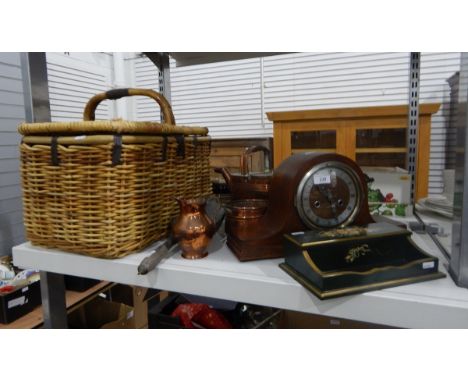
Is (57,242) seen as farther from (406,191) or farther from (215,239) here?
(406,191)

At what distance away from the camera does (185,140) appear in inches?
31.6

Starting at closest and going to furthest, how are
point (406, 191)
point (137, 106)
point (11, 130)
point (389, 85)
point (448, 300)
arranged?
point (448, 300) < point (406, 191) < point (11, 130) < point (389, 85) < point (137, 106)

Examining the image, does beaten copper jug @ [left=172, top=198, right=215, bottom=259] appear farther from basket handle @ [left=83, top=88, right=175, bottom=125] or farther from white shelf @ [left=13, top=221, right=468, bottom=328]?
basket handle @ [left=83, top=88, right=175, bottom=125]

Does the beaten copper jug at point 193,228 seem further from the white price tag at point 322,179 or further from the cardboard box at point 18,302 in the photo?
the cardboard box at point 18,302

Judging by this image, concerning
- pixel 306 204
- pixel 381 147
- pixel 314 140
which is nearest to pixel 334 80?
pixel 314 140

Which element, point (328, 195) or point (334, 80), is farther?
point (334, 80)

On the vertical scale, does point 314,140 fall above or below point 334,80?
below

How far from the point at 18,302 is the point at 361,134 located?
232 cm

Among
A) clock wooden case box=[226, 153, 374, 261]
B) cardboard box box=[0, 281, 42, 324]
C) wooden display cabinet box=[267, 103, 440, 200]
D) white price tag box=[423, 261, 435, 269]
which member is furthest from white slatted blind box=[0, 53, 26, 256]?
white price tag box=[423, 261, 435, 269]

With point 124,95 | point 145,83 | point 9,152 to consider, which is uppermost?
point 145,83

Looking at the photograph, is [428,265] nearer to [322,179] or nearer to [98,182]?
[322,179]

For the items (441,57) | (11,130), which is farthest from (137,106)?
(441,57)

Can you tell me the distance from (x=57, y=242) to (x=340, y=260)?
1.90 feet

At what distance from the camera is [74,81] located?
2852 mm
